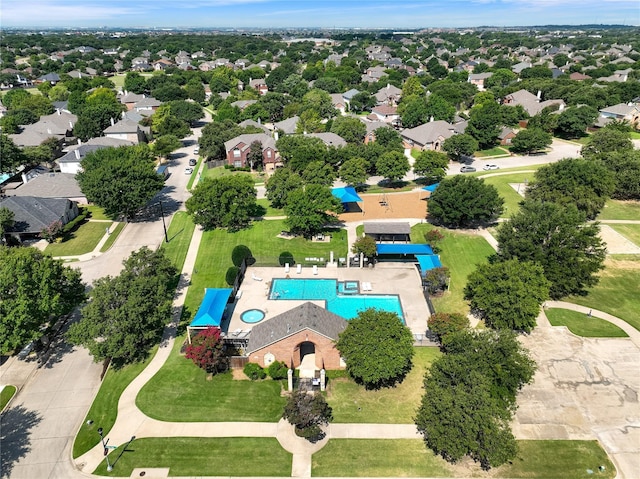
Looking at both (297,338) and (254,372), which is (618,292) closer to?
(297,338)

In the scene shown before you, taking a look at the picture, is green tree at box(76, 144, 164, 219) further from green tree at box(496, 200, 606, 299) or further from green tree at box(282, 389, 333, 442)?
green tree at box(496, 200, 606, 299)

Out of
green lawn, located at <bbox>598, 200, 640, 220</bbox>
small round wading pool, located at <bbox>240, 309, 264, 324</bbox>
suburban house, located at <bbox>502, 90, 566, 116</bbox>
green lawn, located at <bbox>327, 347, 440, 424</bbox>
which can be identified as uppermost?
green lawn, located at <bbox>327, 347, 440, 424</bbox>

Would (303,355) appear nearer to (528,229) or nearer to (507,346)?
(507,346)

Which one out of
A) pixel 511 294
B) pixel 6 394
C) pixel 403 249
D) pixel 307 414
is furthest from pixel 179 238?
pixel 511 294

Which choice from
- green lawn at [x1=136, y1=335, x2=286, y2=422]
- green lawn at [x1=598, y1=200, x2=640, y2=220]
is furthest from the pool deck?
green lawn at [x1=598, y1=200, x2=640, y2=220]

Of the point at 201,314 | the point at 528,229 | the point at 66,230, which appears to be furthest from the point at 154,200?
the point at 528,229

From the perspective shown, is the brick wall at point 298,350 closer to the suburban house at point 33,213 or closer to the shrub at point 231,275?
the shrub at point 231,275
